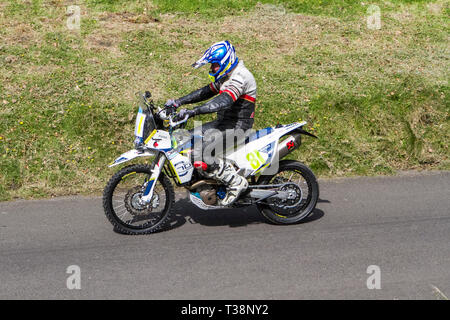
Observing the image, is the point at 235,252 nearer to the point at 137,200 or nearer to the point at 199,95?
the point at 137,200

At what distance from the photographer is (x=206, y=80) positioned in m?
10.2

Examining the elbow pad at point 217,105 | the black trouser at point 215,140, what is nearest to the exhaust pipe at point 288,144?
the black trouser at point 215,140

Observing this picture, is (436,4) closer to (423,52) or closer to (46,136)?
(423,52)

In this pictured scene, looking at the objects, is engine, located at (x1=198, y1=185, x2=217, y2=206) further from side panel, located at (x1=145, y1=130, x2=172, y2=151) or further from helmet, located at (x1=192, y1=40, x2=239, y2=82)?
helmet, located at (x1=192, y1=40, x2=239, y2=82)

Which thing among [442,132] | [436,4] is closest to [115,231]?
[442,132]

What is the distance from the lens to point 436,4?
13344mm

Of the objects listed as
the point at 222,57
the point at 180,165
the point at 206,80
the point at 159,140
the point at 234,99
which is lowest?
the point at 180,165

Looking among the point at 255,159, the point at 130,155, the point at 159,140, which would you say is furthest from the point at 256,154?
the point at 130,155

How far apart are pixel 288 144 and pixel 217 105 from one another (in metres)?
1.12

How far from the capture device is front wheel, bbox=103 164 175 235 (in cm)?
614

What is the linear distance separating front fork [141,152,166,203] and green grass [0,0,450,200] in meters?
1.84

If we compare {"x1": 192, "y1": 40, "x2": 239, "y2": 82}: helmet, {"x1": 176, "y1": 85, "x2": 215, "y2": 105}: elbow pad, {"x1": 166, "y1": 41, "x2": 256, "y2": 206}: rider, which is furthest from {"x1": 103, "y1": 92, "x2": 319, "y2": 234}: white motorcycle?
{"x1": 192, "y1": 40, "x2": 239, "y2": 82}: helmet

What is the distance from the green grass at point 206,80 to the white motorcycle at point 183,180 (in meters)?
1.76

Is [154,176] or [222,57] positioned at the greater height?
[222,57]
